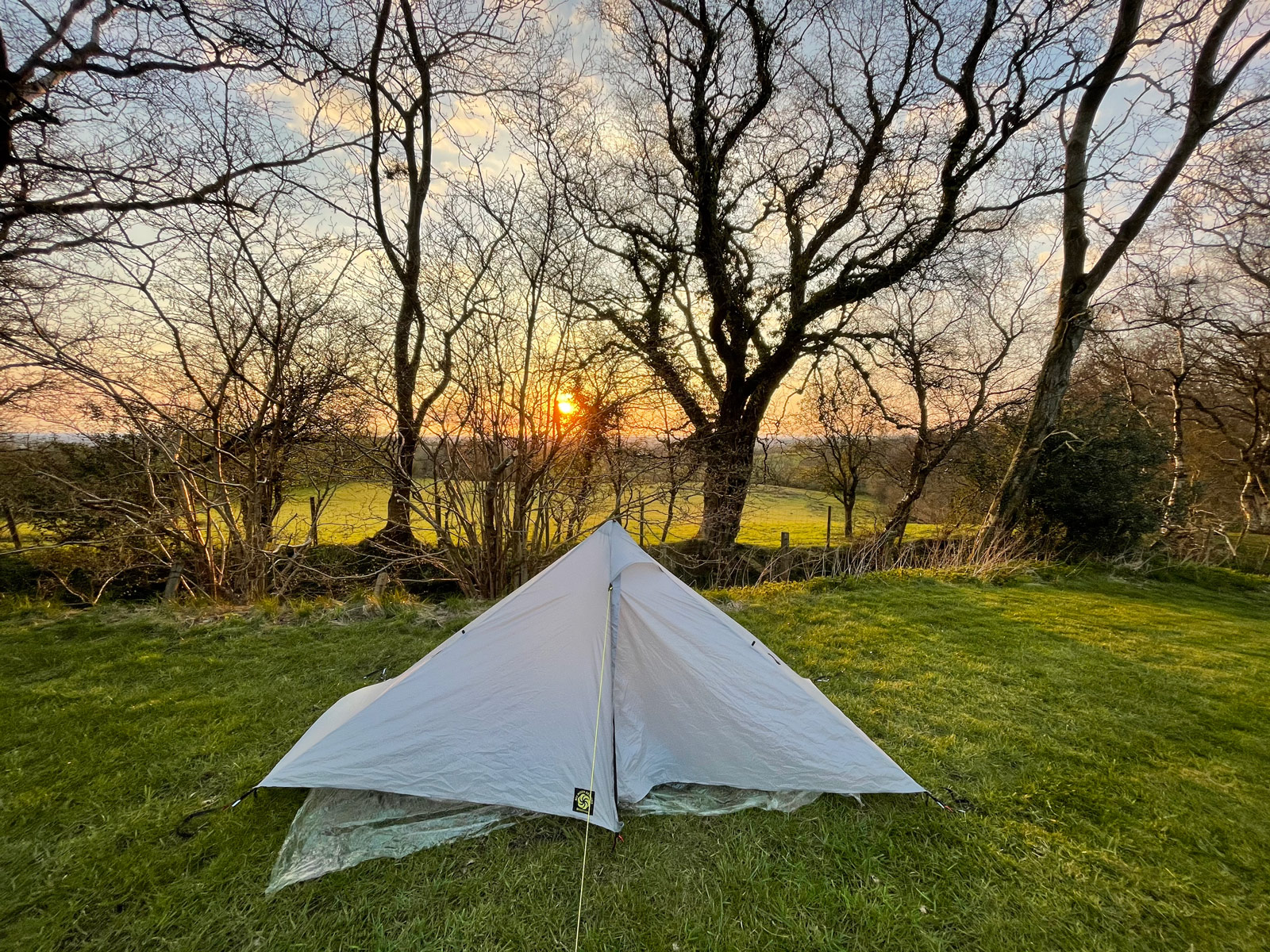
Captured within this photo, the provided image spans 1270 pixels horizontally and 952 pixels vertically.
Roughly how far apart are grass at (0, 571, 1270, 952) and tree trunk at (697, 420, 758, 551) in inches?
178

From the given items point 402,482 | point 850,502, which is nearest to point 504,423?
point 402,482

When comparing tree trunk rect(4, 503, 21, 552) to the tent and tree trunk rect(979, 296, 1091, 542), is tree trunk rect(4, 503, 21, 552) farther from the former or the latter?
tree trunk rect(979, 296, 1091, 542)

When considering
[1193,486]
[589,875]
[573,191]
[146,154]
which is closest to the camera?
[589,875]

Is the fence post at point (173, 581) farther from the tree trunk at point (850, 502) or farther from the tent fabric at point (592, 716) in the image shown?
the tree trunk at point (850, 502)

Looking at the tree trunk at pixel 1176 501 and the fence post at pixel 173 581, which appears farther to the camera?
the tree trunk at pixel 1176 501

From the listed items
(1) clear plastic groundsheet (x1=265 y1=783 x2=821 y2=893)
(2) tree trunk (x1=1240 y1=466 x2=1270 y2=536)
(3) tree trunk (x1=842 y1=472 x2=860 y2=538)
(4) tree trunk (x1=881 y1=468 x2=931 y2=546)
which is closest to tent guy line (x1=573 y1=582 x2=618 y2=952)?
(1) clear plastic groundsheet (x1=265 y1=783 x2=821 y2=893)

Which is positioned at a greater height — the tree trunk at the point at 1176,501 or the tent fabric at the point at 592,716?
the tree trunk at the point at 1176,501

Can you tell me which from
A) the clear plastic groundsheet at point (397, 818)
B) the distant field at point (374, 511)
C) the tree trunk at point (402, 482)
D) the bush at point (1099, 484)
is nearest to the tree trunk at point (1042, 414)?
the bush at point (1099, 484)

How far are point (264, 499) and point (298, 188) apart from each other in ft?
13.0

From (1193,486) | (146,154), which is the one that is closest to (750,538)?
(1193,486)

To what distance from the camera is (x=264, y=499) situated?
564cm

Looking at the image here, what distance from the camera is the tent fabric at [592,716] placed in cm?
208

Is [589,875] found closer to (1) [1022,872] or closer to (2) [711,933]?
(2) [711,933]

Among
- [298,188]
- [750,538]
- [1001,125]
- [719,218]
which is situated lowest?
[750,538]
